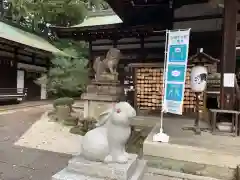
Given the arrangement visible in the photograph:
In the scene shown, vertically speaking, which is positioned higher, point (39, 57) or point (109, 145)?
point (39, 57)

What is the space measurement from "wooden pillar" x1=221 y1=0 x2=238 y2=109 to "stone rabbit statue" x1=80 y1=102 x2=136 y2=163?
3448 millimetres

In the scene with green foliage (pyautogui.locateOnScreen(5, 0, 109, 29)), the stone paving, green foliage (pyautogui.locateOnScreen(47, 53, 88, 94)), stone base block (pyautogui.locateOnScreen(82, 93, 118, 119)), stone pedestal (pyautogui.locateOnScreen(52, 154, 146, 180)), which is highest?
green foliage (pyautogui.locateOnScreen(5, 0, 109, 29))

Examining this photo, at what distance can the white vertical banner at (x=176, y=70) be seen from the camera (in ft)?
16.0

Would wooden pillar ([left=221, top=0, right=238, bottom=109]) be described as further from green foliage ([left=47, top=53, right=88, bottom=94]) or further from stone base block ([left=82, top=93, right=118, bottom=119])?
green foliage ([left=47, top=53, right=88, bottom=94])

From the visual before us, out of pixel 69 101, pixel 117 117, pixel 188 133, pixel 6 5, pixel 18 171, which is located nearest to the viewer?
pixel 117 117

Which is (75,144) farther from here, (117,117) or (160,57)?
(160,57)

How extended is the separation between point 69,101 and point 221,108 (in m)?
6.88

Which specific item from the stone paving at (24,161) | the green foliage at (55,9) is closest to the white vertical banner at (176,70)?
the stone paving at (24,161)

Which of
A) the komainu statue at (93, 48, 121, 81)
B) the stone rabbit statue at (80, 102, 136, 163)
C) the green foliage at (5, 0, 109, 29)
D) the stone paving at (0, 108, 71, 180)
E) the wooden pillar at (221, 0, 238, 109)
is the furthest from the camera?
the green foliage at (5, 0, 109, 29)

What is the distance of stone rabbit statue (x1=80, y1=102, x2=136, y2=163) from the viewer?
293cm

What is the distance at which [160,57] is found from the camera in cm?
1119

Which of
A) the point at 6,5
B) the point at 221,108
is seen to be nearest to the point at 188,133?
the point at 221,108

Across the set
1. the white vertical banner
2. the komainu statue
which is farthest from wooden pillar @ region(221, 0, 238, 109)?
the komainu statue

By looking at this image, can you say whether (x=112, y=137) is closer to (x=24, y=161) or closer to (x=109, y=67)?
(x=24, y=161)
